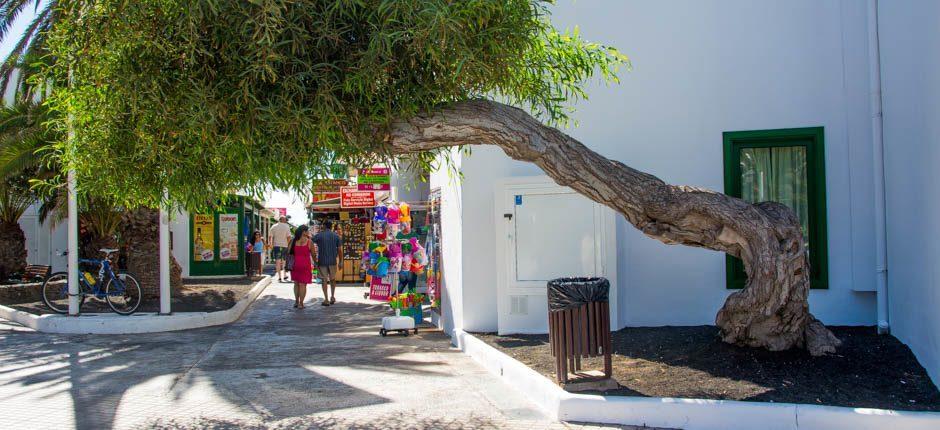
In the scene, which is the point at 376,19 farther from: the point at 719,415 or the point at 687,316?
the point at 687,316

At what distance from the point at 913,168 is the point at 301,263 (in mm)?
10293

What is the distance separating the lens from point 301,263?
1391cm

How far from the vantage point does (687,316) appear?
8.62 m

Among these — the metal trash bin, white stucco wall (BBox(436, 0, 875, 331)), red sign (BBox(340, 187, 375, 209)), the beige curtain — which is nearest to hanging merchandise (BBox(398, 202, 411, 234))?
white stucco wall (BBox(436, 0, 875, 331))

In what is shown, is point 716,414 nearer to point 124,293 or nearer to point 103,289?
point 124,293

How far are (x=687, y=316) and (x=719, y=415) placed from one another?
3.46 m

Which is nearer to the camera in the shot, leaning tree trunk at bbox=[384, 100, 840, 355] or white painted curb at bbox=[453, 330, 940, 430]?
white painted curb at bbox=[453, 330, 940, 430]

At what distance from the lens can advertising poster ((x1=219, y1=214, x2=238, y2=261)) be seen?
74.4ft

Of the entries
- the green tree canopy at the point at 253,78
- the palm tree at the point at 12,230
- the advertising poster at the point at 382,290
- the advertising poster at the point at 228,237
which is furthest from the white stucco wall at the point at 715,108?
the advertising poster at the point at 228,237

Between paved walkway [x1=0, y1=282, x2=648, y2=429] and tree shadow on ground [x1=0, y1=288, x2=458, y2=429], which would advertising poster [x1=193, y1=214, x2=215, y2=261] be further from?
tree shadow on ground [x1=0, y1=288, x2=458, y2=429]

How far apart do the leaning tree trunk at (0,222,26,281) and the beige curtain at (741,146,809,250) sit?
1562 centimetres

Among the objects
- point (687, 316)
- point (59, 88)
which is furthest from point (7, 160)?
point (687, 316)

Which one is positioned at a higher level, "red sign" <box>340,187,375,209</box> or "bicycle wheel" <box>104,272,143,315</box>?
"red sign" <box>340,187,375,209</box>

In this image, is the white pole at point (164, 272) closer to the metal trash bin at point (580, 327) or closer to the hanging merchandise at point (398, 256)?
the hanging merchandise at point (398, 256)
